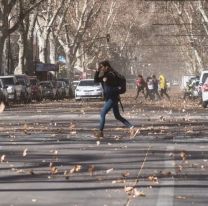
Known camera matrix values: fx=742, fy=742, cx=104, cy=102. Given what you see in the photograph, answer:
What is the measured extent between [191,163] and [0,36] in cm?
3182

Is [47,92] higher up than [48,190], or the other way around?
[48,190]

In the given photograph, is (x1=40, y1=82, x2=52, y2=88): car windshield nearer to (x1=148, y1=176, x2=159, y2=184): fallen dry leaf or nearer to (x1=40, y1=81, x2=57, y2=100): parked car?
(x1=40, y1=81, x2=57, y2=100): parked car

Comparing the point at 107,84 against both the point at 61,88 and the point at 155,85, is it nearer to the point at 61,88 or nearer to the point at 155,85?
the point at 155,85

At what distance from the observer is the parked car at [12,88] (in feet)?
137

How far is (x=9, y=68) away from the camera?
62.3 m

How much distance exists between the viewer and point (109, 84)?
17.6 metres

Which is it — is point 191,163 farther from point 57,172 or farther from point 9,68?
point 9,68

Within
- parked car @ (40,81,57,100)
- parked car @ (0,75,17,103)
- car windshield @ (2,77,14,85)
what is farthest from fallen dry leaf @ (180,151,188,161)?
parked car @ (40,81,57,100)

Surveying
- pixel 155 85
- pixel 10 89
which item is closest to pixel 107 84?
pixel 10 89

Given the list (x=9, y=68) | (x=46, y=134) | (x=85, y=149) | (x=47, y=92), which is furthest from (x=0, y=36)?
(x=85, y=149)

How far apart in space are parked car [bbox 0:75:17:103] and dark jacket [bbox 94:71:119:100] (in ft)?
78.8

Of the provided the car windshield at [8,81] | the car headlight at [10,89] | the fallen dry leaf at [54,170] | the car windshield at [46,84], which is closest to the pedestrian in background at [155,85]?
the car windshield at [46,84]

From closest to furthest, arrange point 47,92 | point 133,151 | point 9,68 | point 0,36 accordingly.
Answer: point 133,151 → point 0,36 → point 47,92 → point 9,68

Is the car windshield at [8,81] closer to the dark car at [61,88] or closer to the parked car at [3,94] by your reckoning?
the parked car at [3,94]
